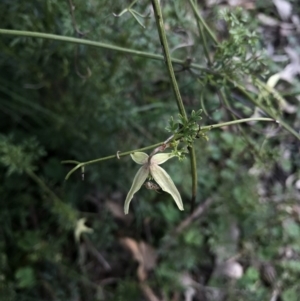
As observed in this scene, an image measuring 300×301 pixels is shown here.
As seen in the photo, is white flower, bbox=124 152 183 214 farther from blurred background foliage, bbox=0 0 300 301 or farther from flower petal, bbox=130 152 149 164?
blurred background foliage, bbox=0 0 300 301

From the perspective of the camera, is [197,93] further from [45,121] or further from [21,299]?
[21,299]

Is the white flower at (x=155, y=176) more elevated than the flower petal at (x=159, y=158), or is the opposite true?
the flower petal at (x=159, y=158)

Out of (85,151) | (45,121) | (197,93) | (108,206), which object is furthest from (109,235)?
(197,93)

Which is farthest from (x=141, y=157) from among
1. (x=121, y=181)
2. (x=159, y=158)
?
(x=121, y=181)

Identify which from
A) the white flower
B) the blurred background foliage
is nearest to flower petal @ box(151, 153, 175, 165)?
the white flower

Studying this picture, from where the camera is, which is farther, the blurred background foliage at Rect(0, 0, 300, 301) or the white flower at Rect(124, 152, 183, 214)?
the blurred background foliage at Rect(0, 0, 300, 301)

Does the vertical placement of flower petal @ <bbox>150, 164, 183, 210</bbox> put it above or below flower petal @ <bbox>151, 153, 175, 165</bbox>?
below

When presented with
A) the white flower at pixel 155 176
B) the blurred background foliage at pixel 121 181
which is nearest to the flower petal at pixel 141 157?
the white flower at pixel 155 176

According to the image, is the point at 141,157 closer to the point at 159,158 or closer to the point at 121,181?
the point at 159,158

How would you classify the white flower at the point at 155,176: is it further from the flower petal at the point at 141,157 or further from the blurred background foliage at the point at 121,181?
the blurred background foliage at the point at 121,181
